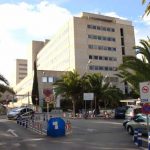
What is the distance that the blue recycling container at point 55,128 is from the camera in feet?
82.2

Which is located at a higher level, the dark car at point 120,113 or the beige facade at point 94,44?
the beige facade at point 94,44

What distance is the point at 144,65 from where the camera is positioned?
28.4 metres

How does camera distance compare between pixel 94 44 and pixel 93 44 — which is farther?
pixel 94 44

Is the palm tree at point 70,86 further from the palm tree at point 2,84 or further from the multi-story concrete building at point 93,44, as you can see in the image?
the multi-story concrete building at point 93,44

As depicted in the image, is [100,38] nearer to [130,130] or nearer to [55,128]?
[130,130]

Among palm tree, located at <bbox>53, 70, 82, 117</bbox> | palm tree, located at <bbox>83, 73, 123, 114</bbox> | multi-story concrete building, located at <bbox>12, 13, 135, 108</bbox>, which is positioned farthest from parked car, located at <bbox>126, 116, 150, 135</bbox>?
multi-story concrete building, located at <bbox>12, 13, 135, 108</bbox>

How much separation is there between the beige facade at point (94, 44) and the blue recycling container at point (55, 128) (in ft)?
257

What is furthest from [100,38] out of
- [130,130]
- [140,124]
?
[140,124]

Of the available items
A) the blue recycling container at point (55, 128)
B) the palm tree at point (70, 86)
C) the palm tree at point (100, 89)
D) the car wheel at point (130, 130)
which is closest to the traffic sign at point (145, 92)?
the car wheel at point (130, 130)

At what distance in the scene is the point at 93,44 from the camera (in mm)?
111125

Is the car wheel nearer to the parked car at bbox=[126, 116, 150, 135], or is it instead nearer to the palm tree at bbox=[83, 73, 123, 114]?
the parked car at bbox=[126, 116, 150, 135]

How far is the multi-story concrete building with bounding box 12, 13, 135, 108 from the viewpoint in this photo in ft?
352

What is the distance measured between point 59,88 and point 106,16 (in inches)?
2452

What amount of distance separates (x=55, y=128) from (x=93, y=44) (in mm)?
87052
